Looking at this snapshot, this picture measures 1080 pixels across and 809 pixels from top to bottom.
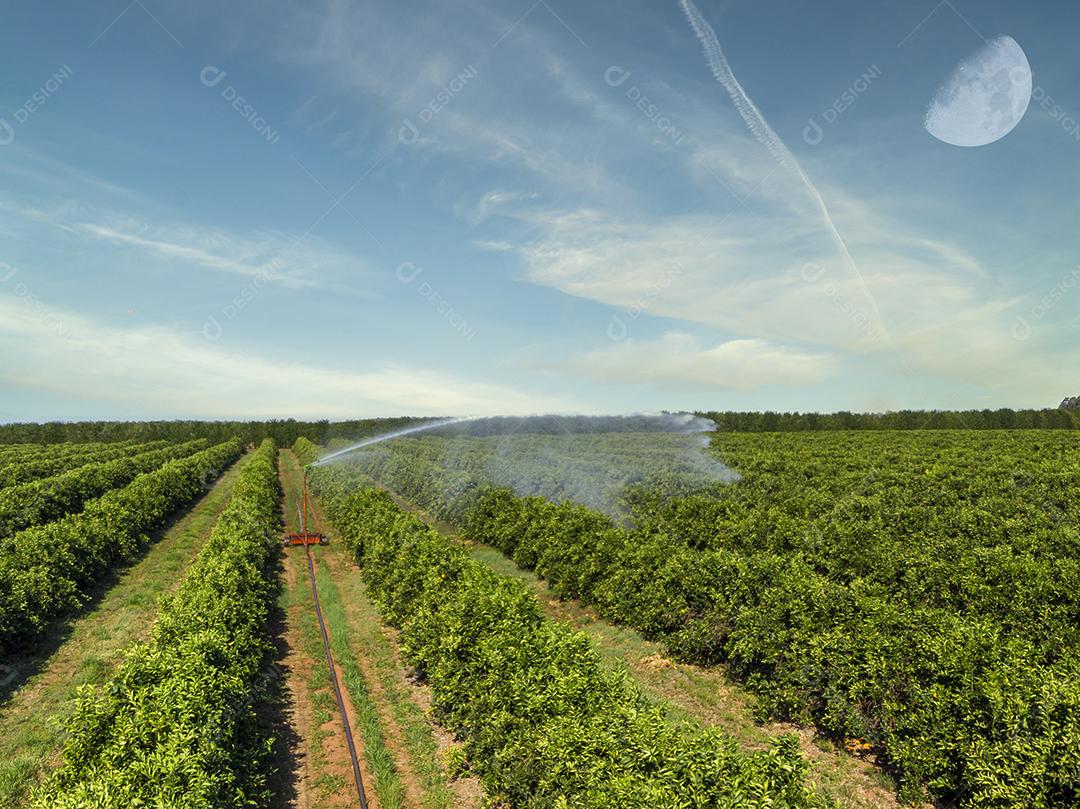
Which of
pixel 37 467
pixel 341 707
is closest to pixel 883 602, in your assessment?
pixel 341 707

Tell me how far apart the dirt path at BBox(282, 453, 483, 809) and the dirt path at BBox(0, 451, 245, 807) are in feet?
15.5

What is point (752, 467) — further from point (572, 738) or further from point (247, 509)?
point (572, 738)

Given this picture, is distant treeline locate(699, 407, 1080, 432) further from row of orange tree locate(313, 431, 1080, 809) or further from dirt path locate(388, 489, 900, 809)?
dirt path locate(388, 489, 900, 809)

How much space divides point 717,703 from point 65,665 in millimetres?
15521

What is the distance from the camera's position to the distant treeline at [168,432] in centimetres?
10581

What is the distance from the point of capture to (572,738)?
689 centimetres

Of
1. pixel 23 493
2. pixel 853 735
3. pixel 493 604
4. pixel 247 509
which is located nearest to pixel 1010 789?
pixel 853 735

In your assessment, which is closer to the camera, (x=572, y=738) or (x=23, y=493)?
(x=572, y=738)

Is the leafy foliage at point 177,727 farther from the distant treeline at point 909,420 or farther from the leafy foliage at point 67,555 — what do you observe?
the distant treeline at point 909,420

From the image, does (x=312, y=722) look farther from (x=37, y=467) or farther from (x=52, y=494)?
(x=37, y=467)

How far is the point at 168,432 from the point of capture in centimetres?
11375

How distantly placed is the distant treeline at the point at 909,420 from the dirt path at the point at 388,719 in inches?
3839

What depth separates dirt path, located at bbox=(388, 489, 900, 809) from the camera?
9000 mm

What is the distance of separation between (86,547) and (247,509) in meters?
5.24
